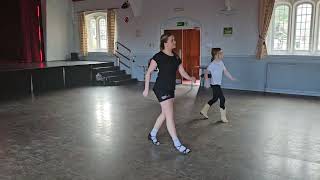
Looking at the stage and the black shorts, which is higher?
the black shorts

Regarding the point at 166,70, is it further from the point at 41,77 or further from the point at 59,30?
the point at 59,30

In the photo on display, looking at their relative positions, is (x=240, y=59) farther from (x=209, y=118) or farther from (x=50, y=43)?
(x=50, y=43)

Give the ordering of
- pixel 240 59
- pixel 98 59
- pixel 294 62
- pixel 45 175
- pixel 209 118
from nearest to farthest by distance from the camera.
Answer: pixel 45 175
pixel 209 118
pixel 294 62
pixel 240 59
pixel 98 59

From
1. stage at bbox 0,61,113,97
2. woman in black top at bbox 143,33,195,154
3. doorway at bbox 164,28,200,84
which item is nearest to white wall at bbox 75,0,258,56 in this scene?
doorway at bbox 164,28,200,84

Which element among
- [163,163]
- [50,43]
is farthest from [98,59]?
[163,163]

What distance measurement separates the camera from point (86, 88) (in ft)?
31.0

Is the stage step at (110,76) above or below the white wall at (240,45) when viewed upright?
below

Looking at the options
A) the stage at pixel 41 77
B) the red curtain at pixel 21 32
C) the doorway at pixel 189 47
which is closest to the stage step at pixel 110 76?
the stage at pixel 41 77

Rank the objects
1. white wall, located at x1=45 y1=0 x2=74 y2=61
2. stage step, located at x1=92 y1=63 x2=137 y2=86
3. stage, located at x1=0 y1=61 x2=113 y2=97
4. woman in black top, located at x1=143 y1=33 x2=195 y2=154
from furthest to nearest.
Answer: white wall, located at x1=45 y1=0 x2=74 y2=61
stage step, located at x1=92 y1=63 x2=137 y2=86
stage, located at x1=0 y1=61 x2=113 y2=97
woman in black top, located at x1=143 y1=33 x2=195 y2=154

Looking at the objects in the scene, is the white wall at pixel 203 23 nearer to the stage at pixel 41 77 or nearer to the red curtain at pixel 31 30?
the stage at pixel 41 77

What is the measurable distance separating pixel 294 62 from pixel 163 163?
6050 millimetres

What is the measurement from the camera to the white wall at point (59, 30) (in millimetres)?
11703

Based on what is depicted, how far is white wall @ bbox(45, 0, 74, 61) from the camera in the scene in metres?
11.7

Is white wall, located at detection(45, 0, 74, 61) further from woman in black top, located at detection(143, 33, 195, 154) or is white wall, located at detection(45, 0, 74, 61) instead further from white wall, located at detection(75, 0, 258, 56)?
woman in black top, located at detection(143, 33, 195, 154)
